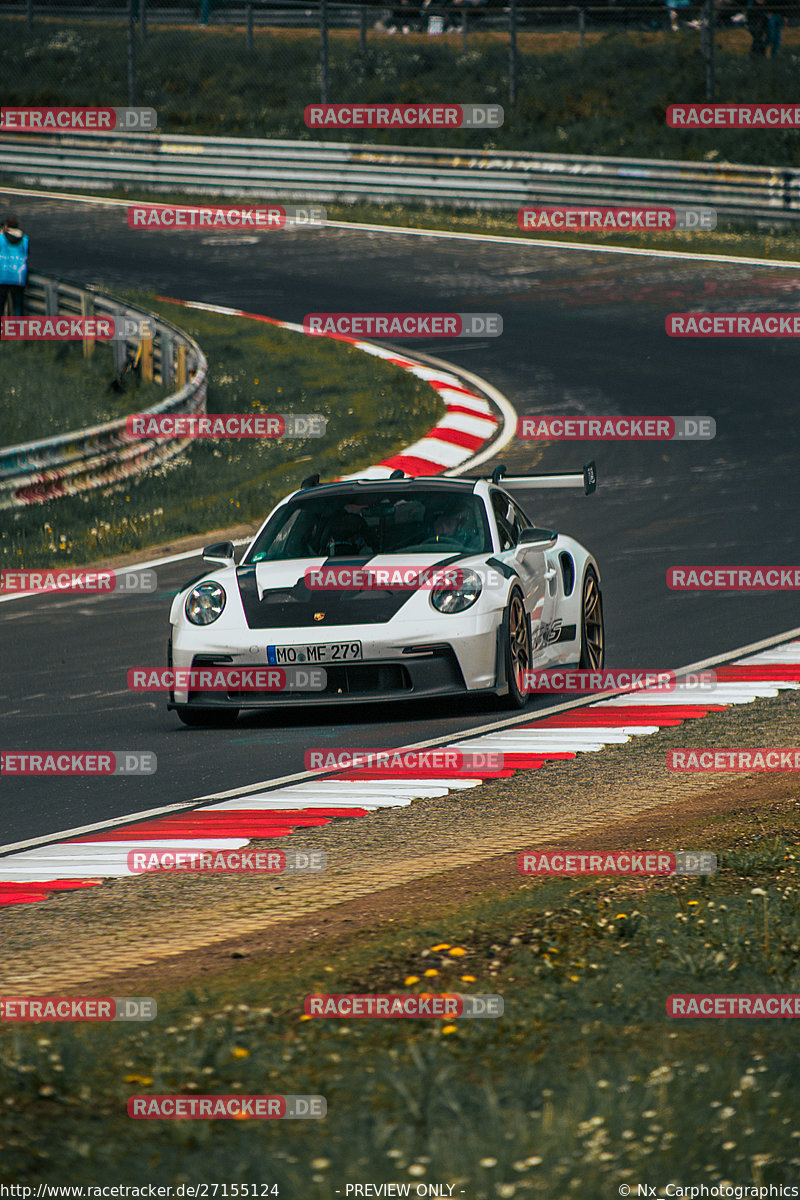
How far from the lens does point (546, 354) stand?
23.6m

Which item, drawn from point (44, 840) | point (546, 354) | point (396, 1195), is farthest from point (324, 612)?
point (546, 354)

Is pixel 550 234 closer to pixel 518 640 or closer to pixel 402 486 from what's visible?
pixel 402 486

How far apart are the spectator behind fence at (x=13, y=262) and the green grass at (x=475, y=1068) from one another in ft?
67.5

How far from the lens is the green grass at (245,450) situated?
16.8 m

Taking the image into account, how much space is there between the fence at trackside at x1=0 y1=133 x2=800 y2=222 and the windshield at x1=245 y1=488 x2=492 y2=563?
780 inches

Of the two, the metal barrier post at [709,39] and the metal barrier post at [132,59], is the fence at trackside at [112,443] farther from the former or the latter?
the metal barrier post at [709,39]

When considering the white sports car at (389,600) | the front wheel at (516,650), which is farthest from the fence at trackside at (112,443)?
the front wheel at (516,650)

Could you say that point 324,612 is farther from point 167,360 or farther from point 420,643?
point 167,360

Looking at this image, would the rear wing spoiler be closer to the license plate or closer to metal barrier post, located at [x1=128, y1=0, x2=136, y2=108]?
the license plate

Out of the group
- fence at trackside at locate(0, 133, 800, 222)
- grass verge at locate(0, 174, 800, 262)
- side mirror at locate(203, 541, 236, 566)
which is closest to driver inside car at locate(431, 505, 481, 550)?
side mirror at locate(203, 541, 236, 566)

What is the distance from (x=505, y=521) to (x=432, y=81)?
3437 centimetres

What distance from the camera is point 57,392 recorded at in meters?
22.0

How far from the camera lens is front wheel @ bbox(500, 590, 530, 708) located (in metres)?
10.0

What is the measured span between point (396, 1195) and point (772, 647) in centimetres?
854
